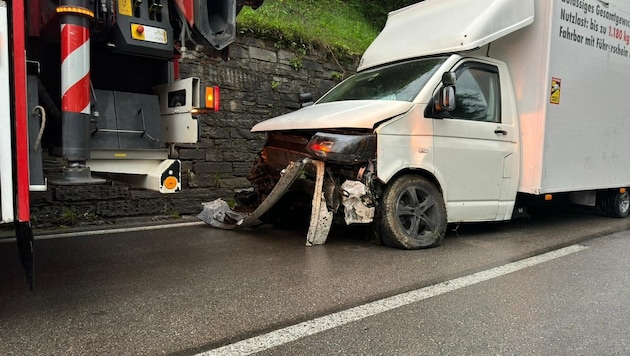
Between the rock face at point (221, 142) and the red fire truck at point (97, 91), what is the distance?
7.75 ft

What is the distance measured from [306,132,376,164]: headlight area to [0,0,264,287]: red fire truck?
1.14 metres

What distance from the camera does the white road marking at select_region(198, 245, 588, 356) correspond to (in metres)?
2.54

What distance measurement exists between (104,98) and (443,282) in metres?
3.02

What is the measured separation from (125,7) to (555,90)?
476 centimetres

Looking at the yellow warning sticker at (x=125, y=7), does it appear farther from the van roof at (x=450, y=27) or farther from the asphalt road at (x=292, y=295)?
the van roof at (x=450, y=27)

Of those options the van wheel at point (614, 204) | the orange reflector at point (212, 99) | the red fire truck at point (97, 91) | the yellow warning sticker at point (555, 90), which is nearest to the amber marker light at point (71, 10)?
the red fire truck at point (97, 91)

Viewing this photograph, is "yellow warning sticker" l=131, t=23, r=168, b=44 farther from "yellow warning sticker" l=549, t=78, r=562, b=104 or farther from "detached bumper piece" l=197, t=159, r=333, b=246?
"yellow warning sticker" l=549, t=78, r=562, b=104

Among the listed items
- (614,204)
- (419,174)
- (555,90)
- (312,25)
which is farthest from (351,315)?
(312,25)

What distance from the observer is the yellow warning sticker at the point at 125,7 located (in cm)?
335

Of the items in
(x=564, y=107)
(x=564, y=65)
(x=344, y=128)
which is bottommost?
(x=344, y=128)

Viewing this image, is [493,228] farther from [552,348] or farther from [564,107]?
[552,348]

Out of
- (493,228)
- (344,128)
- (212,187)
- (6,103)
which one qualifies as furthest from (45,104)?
(493,228)

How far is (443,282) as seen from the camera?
376 cm

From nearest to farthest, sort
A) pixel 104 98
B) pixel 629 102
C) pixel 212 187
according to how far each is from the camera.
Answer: pixel 104 98 < pixel 629 102 < pixel 212 187
